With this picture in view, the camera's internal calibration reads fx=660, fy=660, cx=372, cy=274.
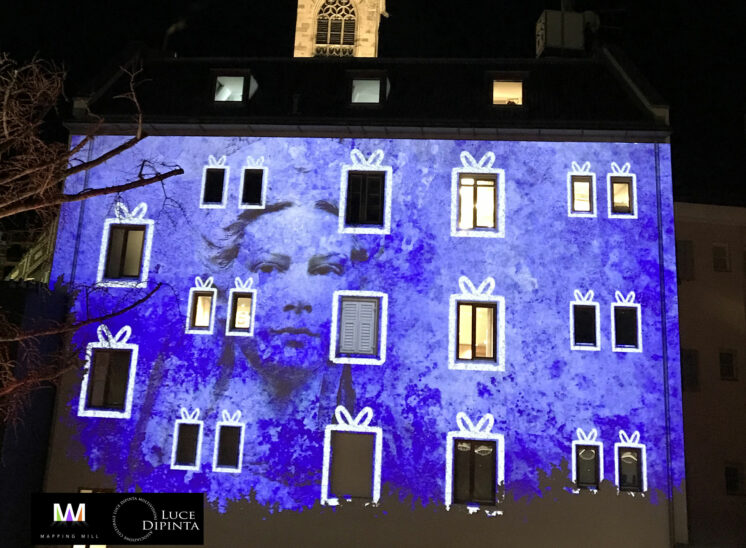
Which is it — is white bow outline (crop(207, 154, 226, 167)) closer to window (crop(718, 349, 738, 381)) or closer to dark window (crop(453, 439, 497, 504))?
dark window (crop(453, 439, 497, 504))

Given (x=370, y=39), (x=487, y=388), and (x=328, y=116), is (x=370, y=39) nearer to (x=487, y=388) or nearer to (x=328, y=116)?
(x=328, y=116)

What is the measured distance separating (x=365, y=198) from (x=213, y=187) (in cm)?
481

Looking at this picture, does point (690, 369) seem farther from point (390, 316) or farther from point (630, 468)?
point (390, 316)

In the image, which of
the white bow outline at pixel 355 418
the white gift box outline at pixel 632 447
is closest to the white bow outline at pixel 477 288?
the white bow outline at pixel 355 418

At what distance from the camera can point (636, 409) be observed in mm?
18031

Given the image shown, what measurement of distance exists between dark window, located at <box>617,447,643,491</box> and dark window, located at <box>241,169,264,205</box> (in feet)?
41.7

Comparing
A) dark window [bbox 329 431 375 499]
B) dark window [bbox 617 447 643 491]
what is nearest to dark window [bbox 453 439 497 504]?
dark window [bbox 329 431 375 499]

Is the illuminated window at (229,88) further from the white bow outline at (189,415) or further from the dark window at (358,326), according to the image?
the white bow outline at (189,415)

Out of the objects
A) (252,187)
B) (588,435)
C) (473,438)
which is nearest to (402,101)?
(252,187)

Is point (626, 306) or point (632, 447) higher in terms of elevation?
point (626, 306)

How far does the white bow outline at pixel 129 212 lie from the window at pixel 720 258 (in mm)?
22234

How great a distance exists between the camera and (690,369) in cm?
2617

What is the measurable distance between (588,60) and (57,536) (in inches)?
831

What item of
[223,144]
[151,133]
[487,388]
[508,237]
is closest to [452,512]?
[487,388]
